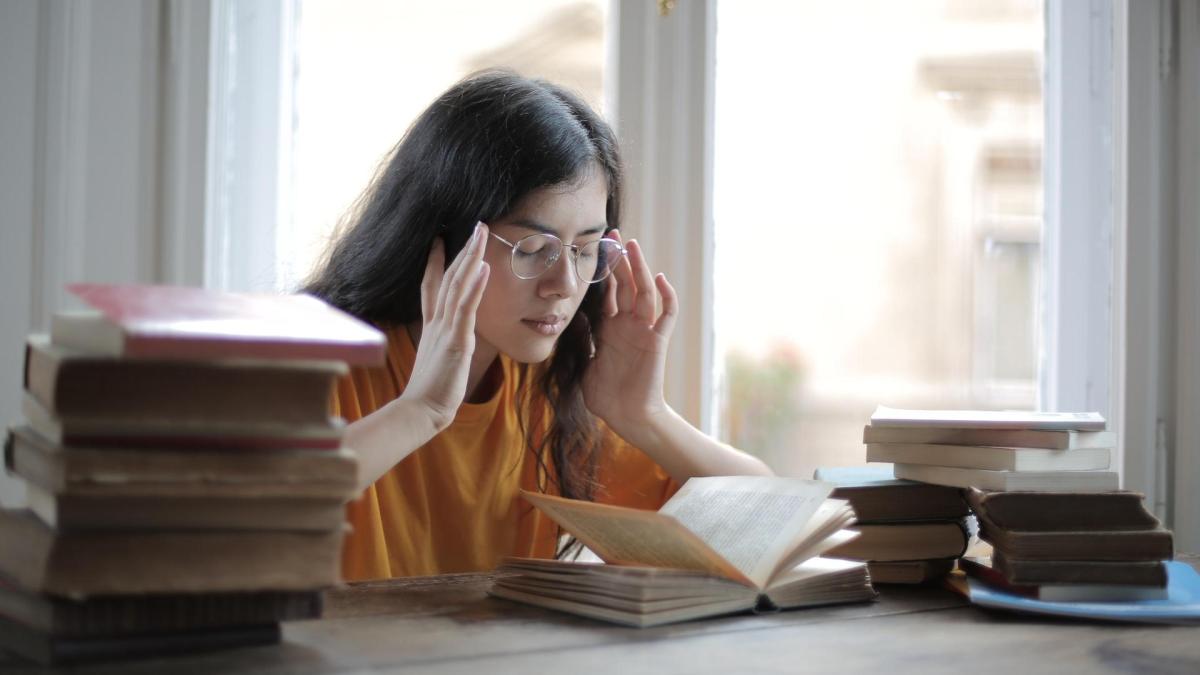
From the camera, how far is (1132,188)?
2.54 m

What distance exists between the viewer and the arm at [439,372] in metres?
1.43

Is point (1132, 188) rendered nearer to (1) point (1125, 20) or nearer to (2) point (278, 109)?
(1) point (1125, 20)

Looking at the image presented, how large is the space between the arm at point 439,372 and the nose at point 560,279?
13cm

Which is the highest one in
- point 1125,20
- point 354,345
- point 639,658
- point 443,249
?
point 1125,20

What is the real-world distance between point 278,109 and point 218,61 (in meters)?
0.14

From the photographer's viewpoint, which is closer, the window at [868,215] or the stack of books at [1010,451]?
the stack of books at [1010,451]

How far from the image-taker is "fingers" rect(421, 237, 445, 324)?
5.14 ft

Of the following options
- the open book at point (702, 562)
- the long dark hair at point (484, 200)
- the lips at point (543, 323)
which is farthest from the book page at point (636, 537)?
the long dark hair at point (484, 200)

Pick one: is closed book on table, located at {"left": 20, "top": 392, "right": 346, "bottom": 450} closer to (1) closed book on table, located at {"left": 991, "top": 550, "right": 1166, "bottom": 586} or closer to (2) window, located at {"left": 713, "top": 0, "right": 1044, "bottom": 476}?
(1) closed book on table, located at {"left": 991, "top": 550, "right": 1166, "bottom": 586}

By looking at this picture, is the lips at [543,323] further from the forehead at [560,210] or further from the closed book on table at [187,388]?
the closed book on table at [187,388]

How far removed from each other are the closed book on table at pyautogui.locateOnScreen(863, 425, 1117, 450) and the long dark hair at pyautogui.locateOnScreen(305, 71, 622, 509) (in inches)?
24.2

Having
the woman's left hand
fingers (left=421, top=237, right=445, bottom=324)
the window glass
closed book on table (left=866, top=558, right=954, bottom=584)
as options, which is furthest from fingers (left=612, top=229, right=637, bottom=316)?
closed book on table (left=866, top=558, right=954, bottom=584)

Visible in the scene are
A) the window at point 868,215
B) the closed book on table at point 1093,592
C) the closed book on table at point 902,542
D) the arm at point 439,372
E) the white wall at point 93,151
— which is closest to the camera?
the closed book on table at point 1093,592

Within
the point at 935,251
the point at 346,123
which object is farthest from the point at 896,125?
the point at 346,123
